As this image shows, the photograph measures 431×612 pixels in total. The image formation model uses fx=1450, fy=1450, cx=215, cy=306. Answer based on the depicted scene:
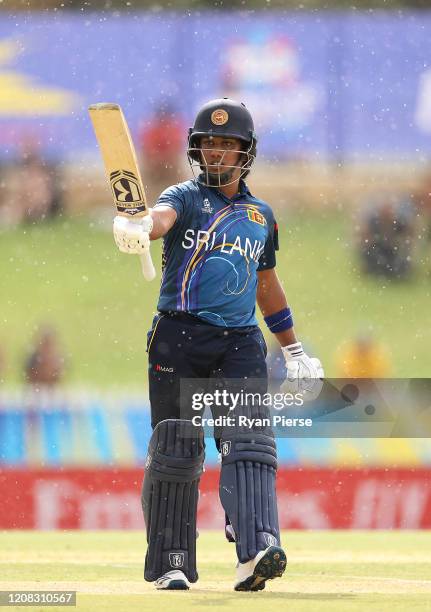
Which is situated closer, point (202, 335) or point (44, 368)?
point (202, 335)

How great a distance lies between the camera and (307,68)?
2198 centimetres

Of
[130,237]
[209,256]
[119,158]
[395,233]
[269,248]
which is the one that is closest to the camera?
[130,237]

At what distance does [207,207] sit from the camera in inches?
228

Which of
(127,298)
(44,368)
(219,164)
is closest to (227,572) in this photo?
(219,164)

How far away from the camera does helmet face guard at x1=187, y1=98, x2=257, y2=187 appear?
5.80m

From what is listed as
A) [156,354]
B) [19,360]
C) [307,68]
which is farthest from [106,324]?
[156,354]

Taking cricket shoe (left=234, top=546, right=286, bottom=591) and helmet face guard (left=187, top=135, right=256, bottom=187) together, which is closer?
cricket shoe (left=234, top=546, right=286, bottom=591)

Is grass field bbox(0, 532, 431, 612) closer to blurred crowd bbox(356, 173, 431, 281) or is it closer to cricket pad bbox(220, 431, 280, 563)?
cricket pad bbox(220, 431, 280, 563)

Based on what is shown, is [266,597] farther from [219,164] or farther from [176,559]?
[219,164]

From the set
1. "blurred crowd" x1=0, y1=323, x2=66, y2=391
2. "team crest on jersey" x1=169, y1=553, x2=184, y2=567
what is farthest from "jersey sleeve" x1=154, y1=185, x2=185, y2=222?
"blurred crowd" x1=0, y1=323, x2=66, y2=391

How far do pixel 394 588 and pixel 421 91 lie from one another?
1725 cm

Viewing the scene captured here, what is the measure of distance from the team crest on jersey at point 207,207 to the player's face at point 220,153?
126mm

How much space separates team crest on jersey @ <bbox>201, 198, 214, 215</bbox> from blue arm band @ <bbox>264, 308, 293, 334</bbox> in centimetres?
70

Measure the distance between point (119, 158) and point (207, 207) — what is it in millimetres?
562
